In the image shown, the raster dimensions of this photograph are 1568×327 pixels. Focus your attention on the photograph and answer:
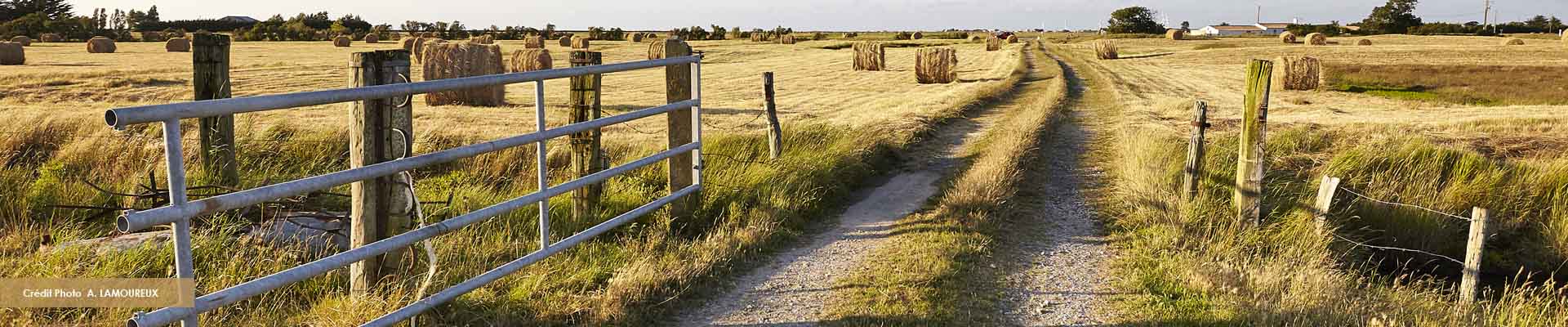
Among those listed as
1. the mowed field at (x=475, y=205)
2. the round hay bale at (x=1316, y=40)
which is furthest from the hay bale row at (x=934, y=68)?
the round hay bale at (x=1316, y=40)

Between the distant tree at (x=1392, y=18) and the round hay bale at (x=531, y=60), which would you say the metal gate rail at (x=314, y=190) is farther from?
the distant tree at (x=1392, y=18)

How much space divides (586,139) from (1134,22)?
12845 centimetres

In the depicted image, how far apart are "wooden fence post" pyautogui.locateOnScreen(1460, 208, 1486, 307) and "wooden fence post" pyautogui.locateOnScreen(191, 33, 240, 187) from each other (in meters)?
9.00

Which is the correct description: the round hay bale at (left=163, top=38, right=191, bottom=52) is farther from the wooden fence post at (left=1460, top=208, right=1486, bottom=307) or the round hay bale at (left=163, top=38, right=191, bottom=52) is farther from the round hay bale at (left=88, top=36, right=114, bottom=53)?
the wooden fence post at (left=1460, top=208, right=1486, bottom=307)

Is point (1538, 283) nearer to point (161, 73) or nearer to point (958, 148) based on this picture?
point (958, 148)

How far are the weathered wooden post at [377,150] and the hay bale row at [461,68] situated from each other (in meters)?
14.2

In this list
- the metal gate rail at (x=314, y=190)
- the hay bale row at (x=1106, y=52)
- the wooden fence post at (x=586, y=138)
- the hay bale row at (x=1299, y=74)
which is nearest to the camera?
the metal gate rail at (x=314, y=190)

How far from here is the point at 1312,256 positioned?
7.11 metres

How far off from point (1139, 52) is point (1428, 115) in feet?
128

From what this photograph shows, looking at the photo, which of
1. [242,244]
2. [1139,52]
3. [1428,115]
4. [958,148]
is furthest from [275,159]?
[1139,52]

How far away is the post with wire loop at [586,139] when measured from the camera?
7.08 metres

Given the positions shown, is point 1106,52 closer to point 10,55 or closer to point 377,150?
point 10,55

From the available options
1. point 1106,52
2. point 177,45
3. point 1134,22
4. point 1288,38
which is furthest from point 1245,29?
point 177,45

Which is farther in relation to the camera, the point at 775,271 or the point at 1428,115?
the point at 1428,115
